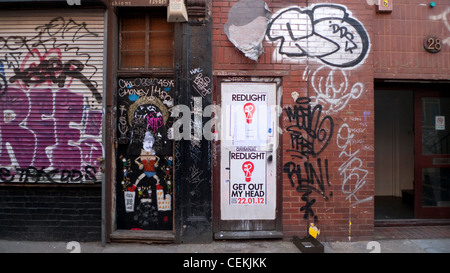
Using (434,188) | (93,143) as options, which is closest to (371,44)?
(434,188)

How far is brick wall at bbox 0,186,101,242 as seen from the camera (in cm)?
528

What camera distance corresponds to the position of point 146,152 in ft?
17.8

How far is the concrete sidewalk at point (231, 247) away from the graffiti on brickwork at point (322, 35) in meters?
3.09

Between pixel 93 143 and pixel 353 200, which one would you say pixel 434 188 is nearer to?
pixel 353 200

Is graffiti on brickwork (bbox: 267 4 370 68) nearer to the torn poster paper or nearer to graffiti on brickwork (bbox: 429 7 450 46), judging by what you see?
the torn poster paper

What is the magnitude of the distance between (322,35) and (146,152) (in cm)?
368

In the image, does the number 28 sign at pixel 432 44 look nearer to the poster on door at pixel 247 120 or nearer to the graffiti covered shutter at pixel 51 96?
the poster on door at pixel 247 120

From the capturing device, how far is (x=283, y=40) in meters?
5.39

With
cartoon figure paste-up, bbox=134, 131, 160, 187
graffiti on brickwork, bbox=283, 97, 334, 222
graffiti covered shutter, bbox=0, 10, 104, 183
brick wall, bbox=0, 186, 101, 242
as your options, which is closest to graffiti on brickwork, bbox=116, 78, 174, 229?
cartoon figure paste-up, bbox=134, 131, 160, 187

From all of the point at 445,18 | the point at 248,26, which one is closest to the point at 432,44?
the point at 445,18

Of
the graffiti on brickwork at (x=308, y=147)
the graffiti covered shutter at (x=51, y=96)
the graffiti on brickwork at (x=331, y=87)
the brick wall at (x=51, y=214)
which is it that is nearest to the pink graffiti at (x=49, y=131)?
the graffiti covered shutter at (x=51, y=96)

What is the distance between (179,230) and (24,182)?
2800 mm

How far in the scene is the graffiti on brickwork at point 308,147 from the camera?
536 centimetres

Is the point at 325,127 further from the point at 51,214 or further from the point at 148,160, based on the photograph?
the point at 51,214
